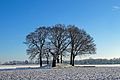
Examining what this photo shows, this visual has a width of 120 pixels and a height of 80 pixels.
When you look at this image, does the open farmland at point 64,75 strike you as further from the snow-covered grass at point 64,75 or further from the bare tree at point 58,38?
the bare tree at point 58,38

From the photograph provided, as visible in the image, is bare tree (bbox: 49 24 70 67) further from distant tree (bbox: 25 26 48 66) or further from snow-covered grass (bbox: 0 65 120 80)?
snow-covered grass (bbox: 0 65 120 80)

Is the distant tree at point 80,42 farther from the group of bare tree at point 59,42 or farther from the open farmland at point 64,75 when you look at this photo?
the open farmland at point 64,75

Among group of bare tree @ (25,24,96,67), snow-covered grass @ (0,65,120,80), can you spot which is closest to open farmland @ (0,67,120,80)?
snow-covered grass @ (0,65,120,80)

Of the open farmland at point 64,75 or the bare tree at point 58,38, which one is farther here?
the bare tree at point 58,38

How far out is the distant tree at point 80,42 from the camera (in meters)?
71.4

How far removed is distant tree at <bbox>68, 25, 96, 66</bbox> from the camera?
234 ft

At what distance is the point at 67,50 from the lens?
7219 centimetres

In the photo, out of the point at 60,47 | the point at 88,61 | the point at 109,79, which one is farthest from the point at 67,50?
the point at 88,61

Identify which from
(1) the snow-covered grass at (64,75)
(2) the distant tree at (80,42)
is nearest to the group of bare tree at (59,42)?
(2) the distant tree at (80,42)

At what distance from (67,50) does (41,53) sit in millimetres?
7500

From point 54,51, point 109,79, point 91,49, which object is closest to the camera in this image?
point 109,79

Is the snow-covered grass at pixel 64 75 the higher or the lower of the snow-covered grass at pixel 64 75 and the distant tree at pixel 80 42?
the lower

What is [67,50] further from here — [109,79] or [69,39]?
[109,79]

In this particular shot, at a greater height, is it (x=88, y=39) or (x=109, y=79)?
(x=88, y=39)
